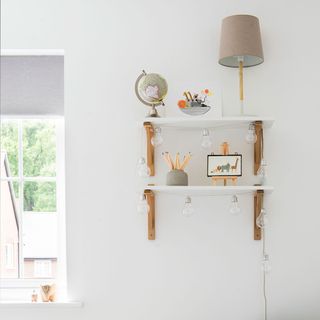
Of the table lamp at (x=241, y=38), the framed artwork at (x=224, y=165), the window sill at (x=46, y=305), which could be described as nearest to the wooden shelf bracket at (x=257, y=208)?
the framed artwork at (x=224, y=165)

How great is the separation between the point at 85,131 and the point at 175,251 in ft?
2.39

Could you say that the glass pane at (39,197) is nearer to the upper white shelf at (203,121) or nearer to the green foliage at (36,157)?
the green foliage at (36,157)

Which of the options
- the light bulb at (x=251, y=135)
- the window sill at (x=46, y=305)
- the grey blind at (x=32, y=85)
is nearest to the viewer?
the light bulb at (x=251, y=135)

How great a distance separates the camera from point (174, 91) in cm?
267

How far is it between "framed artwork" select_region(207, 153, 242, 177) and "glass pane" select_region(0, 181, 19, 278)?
104 centimetres

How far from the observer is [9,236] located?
9.25 feet

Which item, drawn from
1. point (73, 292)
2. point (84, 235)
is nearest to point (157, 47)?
point (84, 235)

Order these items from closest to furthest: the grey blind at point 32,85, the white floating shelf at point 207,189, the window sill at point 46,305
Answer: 1. the white floating shelf at point 207,189
2. the window sill at point 46,305
3. the grey blind at point 32,85

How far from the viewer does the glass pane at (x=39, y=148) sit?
2820 millimetres

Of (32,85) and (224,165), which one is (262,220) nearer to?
(224,165)

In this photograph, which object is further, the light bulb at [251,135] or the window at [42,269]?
the window at [42,269]

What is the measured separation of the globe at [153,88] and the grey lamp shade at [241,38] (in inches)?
11.9

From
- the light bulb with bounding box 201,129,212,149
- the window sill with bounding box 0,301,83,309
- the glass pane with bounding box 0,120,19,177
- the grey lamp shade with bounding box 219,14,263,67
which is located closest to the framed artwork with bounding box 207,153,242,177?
the light bulb with bounding box 201,129,212,149

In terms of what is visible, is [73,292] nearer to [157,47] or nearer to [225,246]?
[225,246]
